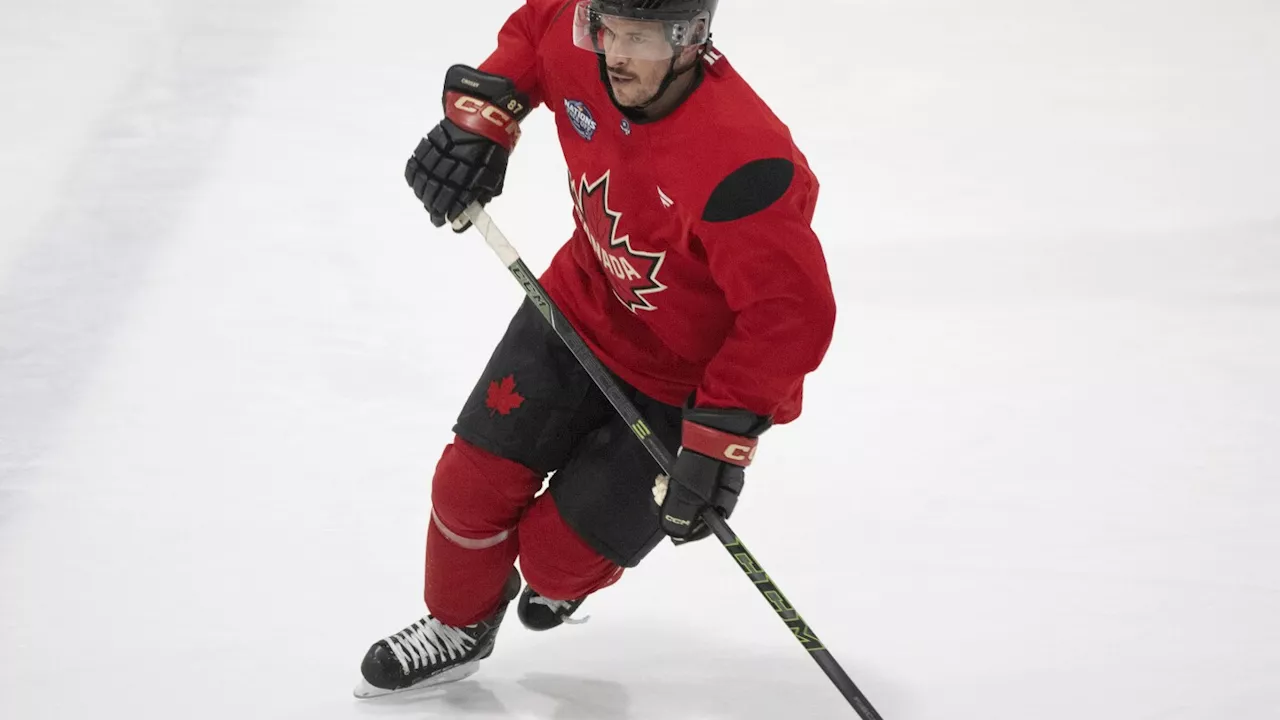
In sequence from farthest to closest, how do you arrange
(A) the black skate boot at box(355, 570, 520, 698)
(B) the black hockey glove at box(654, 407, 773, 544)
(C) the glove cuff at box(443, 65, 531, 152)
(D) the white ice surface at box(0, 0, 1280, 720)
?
(D) the white ice surface at box(0, 0, 1280, 720) → (A) the black skate boot at box(355, 570, 520, 698) → (C) the glove cuff at box(443, 65, 531, 152) → (B) the black hockey glove at box(654, 407, 773, 544)

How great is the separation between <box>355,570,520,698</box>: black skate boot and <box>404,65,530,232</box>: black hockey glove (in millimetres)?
652

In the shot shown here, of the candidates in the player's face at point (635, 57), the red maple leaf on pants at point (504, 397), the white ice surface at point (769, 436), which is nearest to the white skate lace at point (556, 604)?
the white ice surface at point (769, 436)

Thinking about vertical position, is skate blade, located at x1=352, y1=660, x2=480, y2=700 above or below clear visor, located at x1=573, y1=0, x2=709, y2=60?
below

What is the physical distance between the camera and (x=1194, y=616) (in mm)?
2734

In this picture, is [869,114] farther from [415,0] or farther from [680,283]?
[680,283]

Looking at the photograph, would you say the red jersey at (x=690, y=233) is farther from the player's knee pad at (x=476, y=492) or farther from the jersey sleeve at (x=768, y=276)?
the player's knee pad at (x=476, y=492)

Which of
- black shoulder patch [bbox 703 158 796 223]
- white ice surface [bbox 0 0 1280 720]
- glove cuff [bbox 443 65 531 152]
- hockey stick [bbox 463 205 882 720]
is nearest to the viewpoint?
black shoulder patch [bbox 703 158 796 223]

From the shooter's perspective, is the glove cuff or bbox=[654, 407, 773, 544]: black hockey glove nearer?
bbox=[654, 407, 773, 544]: black hockey glove

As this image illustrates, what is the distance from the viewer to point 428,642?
2455 millimetres

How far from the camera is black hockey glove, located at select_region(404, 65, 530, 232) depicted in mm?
2316

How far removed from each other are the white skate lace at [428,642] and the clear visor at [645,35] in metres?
1.02

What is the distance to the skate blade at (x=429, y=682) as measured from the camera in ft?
7.96

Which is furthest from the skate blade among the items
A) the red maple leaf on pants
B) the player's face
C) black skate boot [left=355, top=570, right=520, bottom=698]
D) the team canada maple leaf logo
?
the player's face

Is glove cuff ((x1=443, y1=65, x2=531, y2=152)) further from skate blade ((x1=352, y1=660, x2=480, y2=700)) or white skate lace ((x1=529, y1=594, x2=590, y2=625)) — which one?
skate blade ((x1=352, y1=660, x2=480, y2=700))
